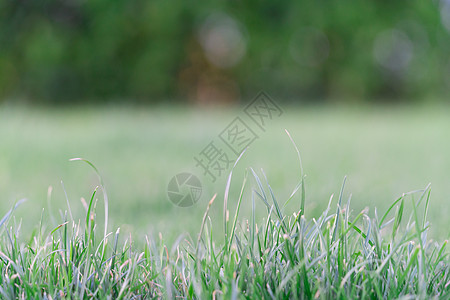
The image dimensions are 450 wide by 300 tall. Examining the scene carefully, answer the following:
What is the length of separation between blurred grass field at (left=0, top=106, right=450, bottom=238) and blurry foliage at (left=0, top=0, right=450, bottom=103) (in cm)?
511

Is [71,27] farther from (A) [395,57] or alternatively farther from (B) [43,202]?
(B) [43,202]

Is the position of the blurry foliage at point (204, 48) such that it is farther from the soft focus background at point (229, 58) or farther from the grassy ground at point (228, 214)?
the grassy ground at point (228, 214)

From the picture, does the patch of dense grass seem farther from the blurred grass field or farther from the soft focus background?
the soft focus background

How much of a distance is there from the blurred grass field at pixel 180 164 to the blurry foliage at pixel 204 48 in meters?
5.11

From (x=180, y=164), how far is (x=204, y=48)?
26.0 feet

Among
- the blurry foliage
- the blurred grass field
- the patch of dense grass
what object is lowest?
the blurred grass field

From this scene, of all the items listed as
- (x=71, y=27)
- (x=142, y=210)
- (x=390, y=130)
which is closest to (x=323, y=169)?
(x=142, y=210)

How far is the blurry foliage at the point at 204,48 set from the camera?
10148 mm

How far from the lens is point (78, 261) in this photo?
3.29 ft

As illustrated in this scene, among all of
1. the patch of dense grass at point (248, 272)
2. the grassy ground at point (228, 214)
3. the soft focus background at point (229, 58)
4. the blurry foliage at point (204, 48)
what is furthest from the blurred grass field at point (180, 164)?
the blurry foliage at point (204, 48)

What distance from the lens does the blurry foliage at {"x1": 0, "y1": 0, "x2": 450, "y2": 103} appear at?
33.3 feet

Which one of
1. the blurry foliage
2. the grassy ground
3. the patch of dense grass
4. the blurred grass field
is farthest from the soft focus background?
the patch of dense grass

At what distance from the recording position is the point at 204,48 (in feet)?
35.1

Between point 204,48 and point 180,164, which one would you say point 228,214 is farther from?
point 204,48
